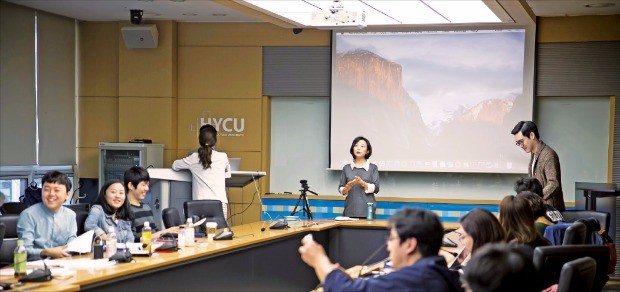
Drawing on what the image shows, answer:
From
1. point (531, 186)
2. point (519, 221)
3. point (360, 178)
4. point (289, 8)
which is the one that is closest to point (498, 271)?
point (519, 221)

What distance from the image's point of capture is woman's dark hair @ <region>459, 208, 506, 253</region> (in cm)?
406

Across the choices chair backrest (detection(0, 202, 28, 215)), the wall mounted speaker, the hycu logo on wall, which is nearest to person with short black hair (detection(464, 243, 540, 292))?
chair backrest (detection(0, 202, 28, 215))

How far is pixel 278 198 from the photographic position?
10.7 metres

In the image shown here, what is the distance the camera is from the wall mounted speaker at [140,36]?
34.3 ft

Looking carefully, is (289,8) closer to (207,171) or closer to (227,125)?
(207,171)

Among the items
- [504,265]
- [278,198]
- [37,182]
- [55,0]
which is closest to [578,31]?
[278,198]

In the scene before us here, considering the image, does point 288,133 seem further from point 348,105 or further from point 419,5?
point 419,5

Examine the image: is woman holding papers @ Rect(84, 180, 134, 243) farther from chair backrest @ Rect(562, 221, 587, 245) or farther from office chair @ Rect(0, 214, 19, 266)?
chair backrest @ Rect(562, 221, 587, 245)

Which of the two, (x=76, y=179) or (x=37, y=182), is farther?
(x=76, y=179)

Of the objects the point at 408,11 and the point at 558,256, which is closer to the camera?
the point at 558,256

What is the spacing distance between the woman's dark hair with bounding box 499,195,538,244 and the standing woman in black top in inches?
142

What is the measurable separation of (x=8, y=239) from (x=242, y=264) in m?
1.65

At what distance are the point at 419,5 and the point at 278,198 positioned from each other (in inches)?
161

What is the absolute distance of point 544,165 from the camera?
288 inches
